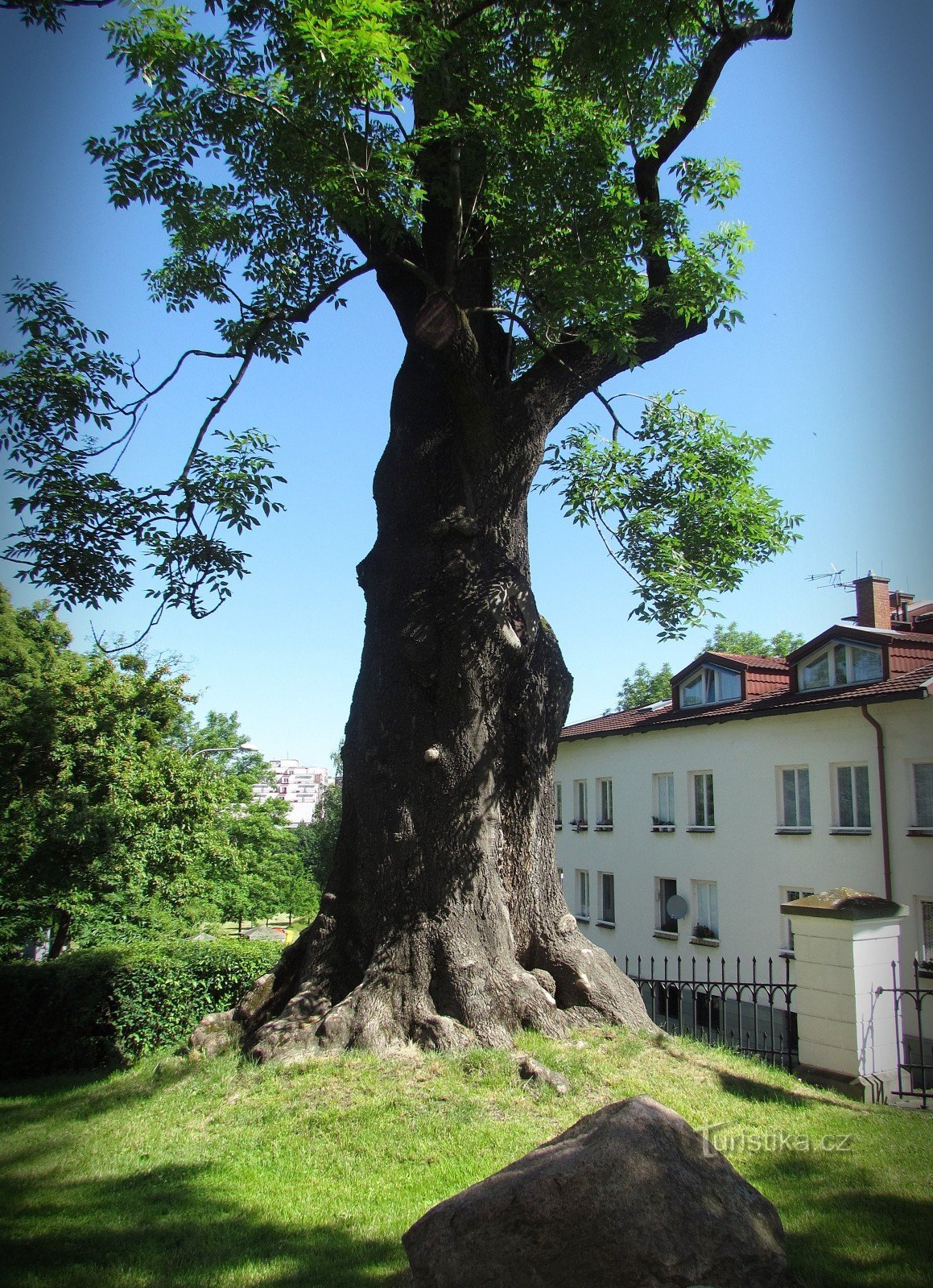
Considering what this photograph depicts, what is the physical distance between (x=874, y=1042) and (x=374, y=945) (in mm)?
4337

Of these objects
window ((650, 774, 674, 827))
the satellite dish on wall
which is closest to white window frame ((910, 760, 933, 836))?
the satellite dish on wall

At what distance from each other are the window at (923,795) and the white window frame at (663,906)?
828 cm

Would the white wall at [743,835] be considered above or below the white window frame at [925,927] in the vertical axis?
above

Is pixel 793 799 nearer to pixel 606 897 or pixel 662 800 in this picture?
pixel 662 800

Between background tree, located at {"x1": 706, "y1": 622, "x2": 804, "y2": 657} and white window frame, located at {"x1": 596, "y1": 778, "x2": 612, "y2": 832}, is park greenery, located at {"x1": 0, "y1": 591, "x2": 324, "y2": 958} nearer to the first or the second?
white window frame, located at {"x1": 596, "y1": 778, "x2": 612, "y2": 832}

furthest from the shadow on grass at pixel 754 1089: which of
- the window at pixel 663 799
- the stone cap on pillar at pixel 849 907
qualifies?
the window at pixel 663 799

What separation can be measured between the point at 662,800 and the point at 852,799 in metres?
6.79

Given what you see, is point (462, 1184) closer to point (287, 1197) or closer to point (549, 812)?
point (287, 1197)

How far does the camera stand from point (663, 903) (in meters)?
25.2

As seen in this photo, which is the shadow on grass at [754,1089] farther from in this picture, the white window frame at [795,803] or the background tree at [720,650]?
the background tree at [720,650]

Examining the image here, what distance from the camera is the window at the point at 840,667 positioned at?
19.8 meters

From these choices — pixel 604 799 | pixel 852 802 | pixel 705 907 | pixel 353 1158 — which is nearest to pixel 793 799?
pixel 852 802

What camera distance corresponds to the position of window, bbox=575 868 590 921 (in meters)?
28.3

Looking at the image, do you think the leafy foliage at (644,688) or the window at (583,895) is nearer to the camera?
the window at (583,895)
